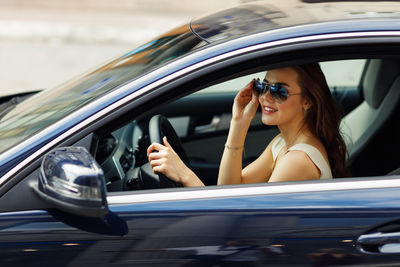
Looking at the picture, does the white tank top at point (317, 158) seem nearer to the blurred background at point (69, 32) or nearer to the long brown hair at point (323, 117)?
the long brown hair at point (323, 117)

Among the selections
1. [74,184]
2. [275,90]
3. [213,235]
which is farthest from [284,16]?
[74,184]

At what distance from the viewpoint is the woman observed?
7.07 ft

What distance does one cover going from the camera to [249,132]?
3150 mm

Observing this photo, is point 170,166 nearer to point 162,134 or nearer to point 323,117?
point 162,134

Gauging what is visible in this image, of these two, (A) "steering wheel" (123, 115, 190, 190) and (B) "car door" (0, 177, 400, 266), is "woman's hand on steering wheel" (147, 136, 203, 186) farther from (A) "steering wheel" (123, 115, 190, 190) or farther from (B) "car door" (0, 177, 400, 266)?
(B) "car door" (0, 177, 400, 266)

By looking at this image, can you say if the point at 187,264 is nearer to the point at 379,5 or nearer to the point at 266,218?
the point at 266,218

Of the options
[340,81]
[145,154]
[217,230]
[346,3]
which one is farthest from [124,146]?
[340,81]

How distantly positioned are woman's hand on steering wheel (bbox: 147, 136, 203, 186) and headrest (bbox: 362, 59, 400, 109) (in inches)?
53.2

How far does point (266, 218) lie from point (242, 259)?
14 cm

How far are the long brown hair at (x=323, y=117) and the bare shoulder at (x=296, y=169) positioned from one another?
16cm

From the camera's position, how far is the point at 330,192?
1.87m

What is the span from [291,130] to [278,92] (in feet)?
0.59

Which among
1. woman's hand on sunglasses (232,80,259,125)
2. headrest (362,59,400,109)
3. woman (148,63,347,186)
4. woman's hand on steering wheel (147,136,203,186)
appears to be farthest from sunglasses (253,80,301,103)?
headrest (362,59,400,109)

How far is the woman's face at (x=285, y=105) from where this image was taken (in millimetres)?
2205
